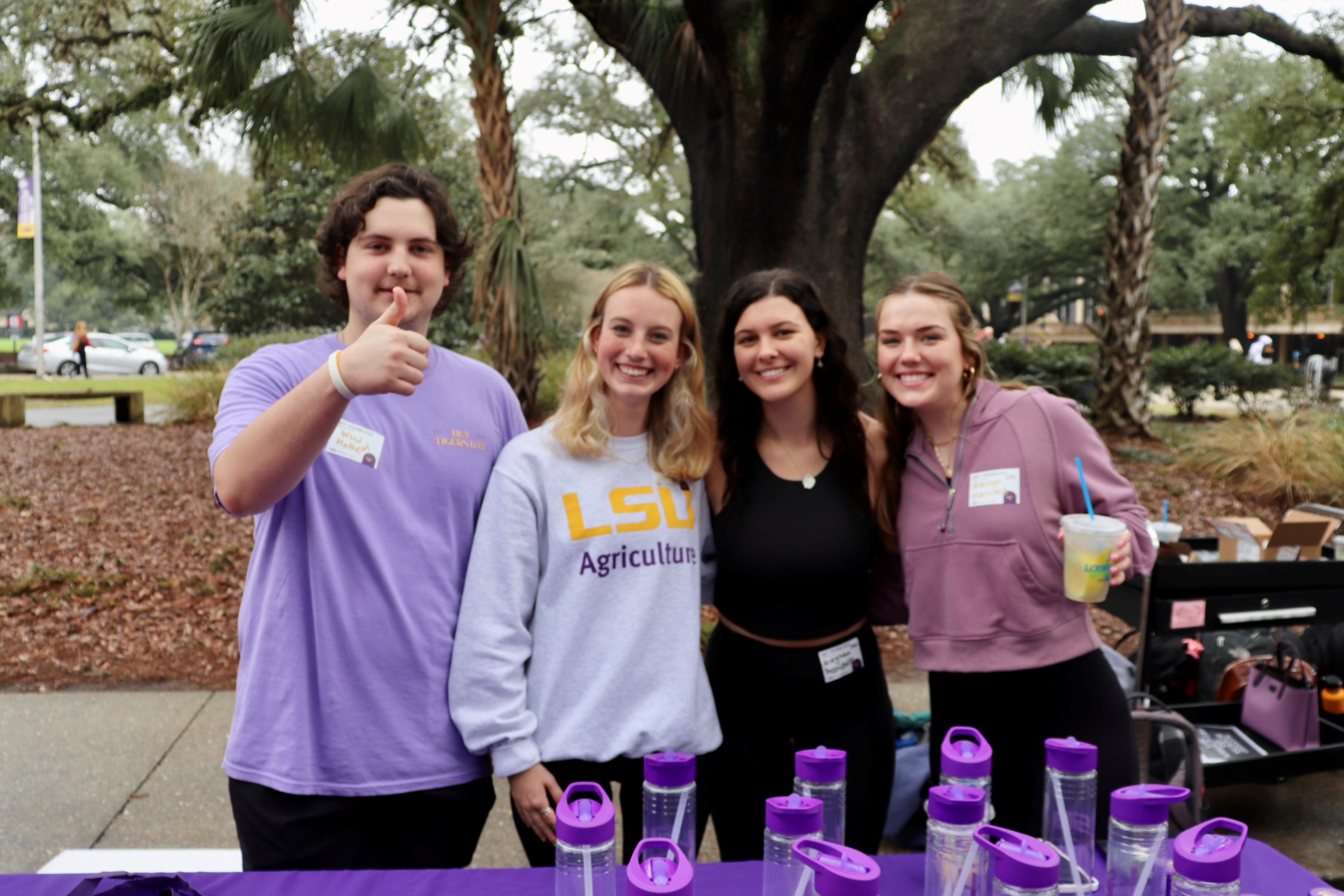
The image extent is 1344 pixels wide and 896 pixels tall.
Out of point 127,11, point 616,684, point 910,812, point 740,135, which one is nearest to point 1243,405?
point 740,135

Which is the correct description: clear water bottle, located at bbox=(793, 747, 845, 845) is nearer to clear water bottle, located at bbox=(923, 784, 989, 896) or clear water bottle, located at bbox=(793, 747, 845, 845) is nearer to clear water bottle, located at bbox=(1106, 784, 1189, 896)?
clear water bottle, located at bbox=(923, 784, 989, 896)

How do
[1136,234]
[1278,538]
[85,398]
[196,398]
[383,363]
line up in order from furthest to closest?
[85,398]
[196,398]
[1136,234]
[1278,538]
[383,363]

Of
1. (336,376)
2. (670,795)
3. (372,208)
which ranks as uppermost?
(372,208)

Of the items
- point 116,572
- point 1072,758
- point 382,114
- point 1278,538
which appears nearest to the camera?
point 1072,758

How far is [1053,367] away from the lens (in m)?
13.0

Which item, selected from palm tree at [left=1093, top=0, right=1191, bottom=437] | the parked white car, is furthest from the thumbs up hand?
the parked white car

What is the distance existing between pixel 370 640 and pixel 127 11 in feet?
39.6

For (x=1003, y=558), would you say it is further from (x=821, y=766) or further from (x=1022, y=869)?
(x=1022, y=869)

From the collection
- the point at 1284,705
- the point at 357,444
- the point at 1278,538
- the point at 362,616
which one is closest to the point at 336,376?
the point at 357,444

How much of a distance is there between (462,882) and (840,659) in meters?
1.02

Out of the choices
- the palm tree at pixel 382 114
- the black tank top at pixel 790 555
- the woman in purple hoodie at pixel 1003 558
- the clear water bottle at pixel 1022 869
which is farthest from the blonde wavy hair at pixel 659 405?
the palm tree at pixel 382 114

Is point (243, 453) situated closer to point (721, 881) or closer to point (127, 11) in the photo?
point (721, 881)

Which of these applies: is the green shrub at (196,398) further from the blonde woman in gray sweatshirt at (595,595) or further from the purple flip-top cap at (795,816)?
the purple flip-top cap at (795,816)

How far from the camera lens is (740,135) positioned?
5695mm
